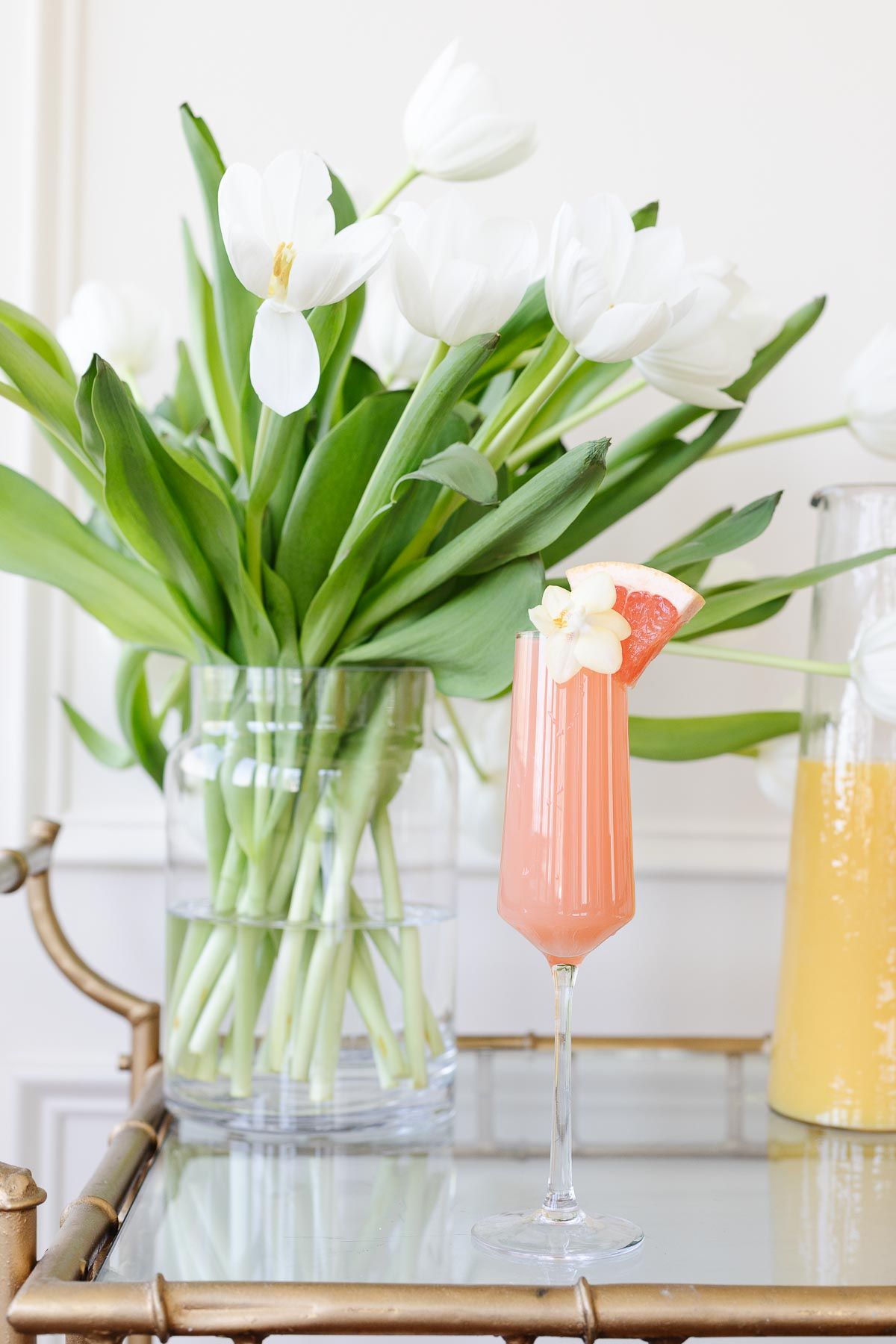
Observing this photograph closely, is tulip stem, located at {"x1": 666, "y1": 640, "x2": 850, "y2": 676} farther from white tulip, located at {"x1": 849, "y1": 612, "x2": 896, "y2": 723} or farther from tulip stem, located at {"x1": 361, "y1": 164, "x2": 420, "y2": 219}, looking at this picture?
tulip stem, located at {"x1": 361, "y1": 164, "x2": 420, "y2": 219}

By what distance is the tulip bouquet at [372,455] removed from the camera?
537mm

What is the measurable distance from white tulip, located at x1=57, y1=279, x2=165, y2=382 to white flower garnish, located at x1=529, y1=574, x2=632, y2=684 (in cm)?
39

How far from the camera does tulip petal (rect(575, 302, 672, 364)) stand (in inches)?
21.0

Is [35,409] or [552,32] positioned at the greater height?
[552,32]

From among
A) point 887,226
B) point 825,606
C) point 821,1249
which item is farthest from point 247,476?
point 887,226

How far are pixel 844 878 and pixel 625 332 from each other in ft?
1.03

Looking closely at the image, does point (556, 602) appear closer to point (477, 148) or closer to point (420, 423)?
point (420, 423)

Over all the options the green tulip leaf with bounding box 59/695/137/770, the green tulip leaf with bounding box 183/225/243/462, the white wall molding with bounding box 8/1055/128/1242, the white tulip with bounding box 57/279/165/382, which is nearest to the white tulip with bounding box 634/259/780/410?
the green tulip leaf with bounding box 183/225/243/462

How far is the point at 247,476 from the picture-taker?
65 cm

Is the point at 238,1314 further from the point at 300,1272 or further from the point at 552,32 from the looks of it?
the point at 552,32

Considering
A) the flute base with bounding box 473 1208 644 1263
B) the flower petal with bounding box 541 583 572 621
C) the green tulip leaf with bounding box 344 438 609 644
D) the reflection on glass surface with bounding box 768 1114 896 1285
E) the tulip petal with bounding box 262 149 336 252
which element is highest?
the tulip petal with bounding box 262 149 336 252

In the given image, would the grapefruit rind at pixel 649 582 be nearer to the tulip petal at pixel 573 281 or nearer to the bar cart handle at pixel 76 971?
the tulip petal at pixel 573 281

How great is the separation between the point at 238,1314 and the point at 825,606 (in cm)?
47

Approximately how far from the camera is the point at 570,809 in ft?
1.60
